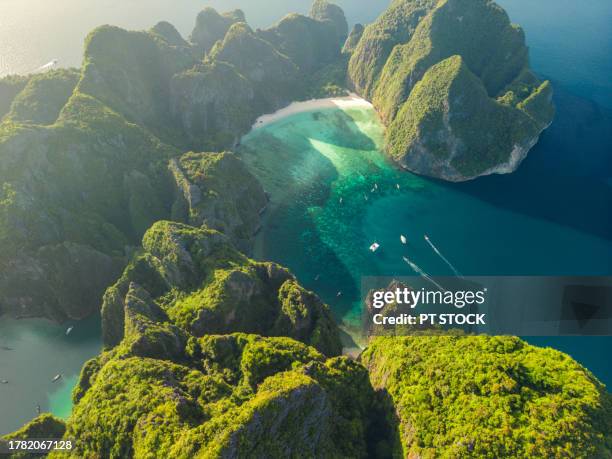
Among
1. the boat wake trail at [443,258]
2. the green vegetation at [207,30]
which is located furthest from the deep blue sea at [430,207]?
the green vegetation at [207,30]

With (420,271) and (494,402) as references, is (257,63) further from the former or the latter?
(494,402)

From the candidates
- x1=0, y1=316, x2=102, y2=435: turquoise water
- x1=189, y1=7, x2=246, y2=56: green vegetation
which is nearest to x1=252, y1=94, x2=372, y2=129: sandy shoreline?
x1=189, y1=7, x2=246, y2=56: green vegetation

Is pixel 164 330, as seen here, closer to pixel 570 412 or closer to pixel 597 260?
pixel 570 412

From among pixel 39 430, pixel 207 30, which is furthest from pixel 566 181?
pixel 207 30

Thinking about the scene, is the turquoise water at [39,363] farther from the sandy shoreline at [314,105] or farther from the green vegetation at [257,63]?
the green vegetation at [257,63]
